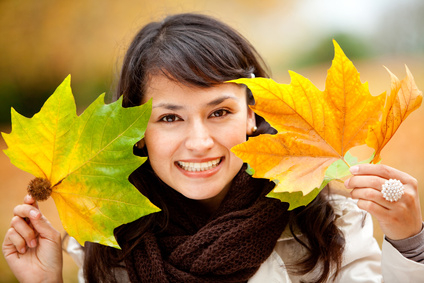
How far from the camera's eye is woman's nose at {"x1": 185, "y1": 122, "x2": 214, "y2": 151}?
812 mm

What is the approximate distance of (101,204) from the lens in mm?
757

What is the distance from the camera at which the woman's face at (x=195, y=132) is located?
2.71 ft

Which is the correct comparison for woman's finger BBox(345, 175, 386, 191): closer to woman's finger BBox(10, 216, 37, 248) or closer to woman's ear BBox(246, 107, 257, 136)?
woman's ear BBox(246, 107, 257, 136)

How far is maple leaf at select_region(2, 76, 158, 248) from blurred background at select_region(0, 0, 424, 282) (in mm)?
731

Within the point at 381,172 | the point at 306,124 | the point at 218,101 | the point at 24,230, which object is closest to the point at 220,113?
the point at 218,101

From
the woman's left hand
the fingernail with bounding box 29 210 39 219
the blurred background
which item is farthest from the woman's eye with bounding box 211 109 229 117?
the blurred background

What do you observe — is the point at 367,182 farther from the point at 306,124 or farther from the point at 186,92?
the point at 186,92

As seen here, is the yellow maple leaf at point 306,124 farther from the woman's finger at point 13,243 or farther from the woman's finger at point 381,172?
the woman's finger at point 13,243

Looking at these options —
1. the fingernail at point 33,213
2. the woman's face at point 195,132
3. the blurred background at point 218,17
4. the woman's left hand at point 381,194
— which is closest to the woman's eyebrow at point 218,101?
the woman's face at point 195,132

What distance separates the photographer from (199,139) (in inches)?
31.9

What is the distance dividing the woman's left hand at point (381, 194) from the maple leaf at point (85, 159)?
0.35m

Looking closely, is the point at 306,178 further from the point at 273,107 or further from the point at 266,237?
the point at 266,237

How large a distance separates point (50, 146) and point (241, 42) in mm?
470

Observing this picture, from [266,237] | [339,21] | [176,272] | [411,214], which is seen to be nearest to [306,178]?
[411,214]
